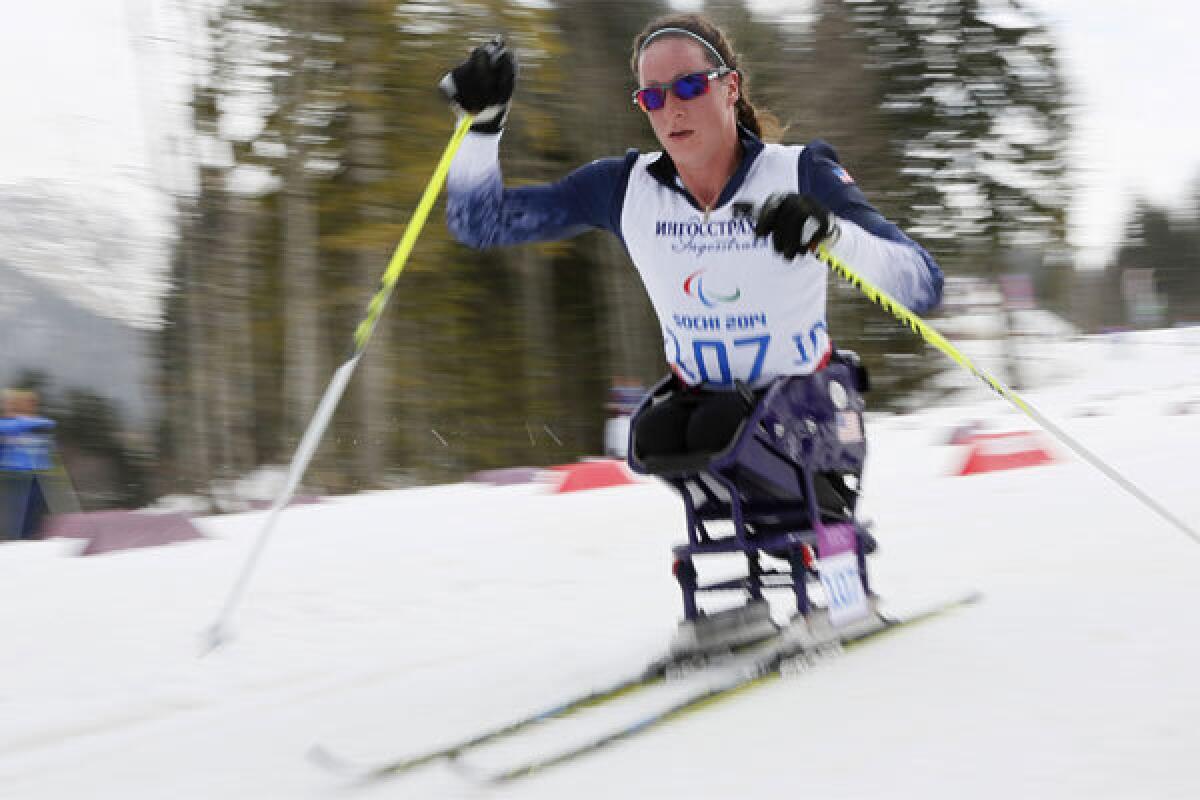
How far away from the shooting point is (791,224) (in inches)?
97.7

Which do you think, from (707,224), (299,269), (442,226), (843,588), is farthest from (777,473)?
(442,226)

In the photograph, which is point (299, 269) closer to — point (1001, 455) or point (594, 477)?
point (594, 477)

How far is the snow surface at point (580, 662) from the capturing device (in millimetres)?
2051

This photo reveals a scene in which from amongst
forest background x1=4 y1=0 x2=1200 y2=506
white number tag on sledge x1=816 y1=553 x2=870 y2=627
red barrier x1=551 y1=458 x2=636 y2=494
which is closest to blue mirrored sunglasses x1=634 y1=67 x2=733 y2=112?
white number tag on sledge x1=816 y1=553 x2=870 y2=627

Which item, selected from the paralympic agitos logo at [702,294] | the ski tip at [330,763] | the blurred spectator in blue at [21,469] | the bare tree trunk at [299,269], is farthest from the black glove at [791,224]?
the bare tree trunk at [299,269]

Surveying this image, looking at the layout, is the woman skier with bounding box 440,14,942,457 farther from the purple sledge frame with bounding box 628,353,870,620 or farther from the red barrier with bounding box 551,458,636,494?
the red barrier with bounding box 551,458,636,494

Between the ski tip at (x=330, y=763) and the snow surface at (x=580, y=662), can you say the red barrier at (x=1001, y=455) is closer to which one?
the snow surface at (x=580, y=662)

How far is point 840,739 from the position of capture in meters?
2.17

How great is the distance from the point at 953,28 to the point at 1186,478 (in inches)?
584

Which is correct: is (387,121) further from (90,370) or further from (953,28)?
(953,28)

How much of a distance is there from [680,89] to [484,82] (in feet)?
1.54

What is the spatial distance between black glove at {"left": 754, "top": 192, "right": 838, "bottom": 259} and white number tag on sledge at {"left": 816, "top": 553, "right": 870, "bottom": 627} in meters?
0.83

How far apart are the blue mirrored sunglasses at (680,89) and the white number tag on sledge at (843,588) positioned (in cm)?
116

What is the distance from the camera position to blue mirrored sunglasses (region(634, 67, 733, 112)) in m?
2.85
